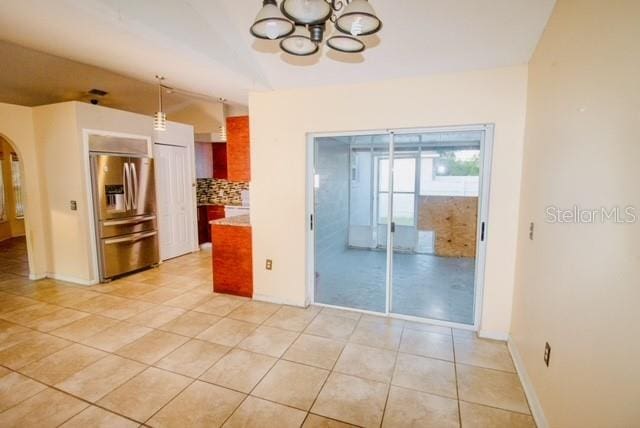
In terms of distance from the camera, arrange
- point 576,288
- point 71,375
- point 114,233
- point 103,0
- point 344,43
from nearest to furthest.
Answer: point 576,288, point 344,43, point 103,0, point 71,375, point 114,233

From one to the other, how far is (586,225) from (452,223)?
4264 millimetres

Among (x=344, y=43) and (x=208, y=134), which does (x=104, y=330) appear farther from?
(x=208, y=134)

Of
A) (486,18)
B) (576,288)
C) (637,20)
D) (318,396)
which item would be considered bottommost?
A: (318,396)

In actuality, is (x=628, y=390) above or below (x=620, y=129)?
below

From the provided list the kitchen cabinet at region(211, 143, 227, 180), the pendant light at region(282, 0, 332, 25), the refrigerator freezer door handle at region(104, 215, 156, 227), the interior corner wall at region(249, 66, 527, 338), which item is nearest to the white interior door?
the refrigerator freezer door handle at region(104, 215, 156, 227)

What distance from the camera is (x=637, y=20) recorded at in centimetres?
113

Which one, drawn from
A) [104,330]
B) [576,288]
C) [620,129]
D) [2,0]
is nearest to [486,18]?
[620,129]

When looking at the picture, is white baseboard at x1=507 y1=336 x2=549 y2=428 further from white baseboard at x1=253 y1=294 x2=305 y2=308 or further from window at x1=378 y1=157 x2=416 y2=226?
white baseboard at x1=253 y1=294 x2=305 y2=308

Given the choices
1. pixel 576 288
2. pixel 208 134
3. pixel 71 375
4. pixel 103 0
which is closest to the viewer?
pixel 576 288

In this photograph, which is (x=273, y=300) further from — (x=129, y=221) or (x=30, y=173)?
(x=30, y=173)

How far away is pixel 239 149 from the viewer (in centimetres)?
381

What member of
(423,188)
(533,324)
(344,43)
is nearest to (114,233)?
(344,43)

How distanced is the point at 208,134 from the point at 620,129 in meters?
6.32

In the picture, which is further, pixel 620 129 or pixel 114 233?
pixel 114 233
